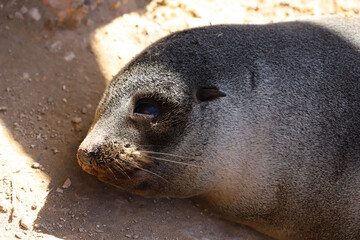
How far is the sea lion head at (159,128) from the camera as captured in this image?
288 cm

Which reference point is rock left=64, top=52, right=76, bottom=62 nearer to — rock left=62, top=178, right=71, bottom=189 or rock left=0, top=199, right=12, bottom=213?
rock left=62, top=178, right=71, bottom=189

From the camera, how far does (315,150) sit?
10.2ft

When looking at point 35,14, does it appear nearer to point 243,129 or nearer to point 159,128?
point 159,128

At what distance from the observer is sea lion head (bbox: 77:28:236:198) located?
9.46 feet

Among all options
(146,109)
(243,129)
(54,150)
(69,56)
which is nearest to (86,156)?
(146,109)

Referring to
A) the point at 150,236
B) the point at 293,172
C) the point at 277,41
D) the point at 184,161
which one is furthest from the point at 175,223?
the point at 277,41

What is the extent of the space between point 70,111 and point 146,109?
47.5 inches

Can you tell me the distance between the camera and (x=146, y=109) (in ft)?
9.68

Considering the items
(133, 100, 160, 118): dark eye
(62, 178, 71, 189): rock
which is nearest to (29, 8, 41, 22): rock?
(62, 178, 71, 189): rock

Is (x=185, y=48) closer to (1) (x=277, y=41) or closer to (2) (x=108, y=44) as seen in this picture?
(1) (x=277, y=41)

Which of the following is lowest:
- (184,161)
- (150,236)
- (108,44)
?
(150,236)

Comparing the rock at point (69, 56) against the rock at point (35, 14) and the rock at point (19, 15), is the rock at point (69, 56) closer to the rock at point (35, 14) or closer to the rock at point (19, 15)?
the rock at point (35, 14)

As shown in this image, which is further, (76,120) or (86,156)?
(76,120)

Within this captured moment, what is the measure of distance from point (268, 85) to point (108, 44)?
207 centimetres
